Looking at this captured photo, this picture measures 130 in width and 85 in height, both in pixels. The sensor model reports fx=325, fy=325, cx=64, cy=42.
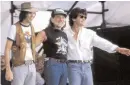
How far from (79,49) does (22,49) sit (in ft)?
1.71

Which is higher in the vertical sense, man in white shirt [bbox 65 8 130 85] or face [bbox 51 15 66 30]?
face [bbox 51 15 66 30]

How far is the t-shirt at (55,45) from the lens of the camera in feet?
9.41

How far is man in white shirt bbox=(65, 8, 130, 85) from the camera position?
9.47 ft

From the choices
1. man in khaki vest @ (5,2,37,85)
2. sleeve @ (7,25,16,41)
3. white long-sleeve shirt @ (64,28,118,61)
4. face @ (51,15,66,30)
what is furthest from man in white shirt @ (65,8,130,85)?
sleeve @ (7,25,16,41)

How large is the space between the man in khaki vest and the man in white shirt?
0.35m

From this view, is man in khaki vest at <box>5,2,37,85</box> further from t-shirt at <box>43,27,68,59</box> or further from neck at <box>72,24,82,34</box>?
neck at <box>72,24,82,34</box>

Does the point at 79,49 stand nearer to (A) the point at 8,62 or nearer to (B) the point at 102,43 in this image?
(B) the point at 102,43

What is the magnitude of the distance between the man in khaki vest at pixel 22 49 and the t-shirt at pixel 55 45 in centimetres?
13

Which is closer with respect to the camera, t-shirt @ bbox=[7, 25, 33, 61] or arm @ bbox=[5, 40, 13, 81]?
arm @ bbox=[5, 40, 13, 81]

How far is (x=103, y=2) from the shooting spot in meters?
5.28

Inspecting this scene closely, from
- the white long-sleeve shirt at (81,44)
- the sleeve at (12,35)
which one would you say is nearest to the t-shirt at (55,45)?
the white long-sleeve shirt at (81,44)

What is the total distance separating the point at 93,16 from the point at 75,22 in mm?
2770

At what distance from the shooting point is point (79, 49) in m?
2.94

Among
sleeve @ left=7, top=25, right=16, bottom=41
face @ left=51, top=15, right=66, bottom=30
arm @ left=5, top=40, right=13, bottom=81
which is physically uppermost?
face @ left=51, top=15, right=66, bottom=30
